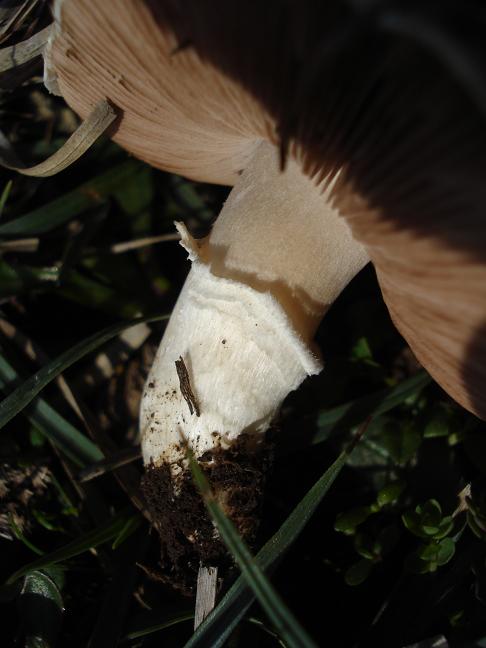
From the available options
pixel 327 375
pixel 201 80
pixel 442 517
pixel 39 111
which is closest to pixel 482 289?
pixel 201 80

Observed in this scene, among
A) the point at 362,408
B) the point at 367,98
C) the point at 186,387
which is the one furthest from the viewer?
the point at 362,408

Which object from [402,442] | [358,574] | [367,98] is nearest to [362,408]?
[402,442]

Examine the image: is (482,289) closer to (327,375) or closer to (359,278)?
(327,375)

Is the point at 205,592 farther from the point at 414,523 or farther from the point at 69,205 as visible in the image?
the point at 69,205

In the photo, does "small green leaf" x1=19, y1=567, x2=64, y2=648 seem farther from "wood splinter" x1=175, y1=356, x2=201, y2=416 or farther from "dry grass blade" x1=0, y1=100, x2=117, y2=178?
"dry grass blade" x1=0, y1=100, x2=117, y2=178

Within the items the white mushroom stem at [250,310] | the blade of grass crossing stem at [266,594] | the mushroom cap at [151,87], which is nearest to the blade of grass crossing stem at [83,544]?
the white mushroom stem at [250,310]

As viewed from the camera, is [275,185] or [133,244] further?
[133,244]
